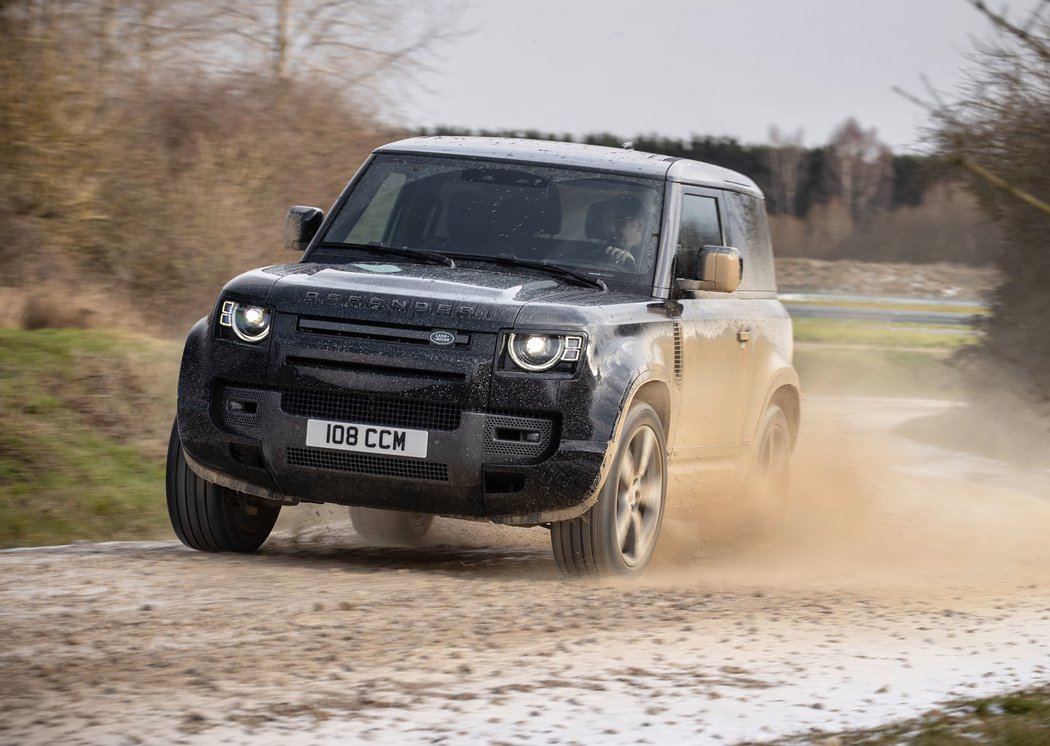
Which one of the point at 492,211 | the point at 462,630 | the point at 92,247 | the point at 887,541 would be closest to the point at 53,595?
the point at 462,630

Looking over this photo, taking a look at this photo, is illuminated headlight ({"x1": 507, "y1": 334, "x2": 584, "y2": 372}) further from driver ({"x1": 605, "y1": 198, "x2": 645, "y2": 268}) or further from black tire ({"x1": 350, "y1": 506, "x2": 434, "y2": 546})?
black tire ({"x1": 350, "y1": 506, "x2": 434, "y2": 546})

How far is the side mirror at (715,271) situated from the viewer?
8.09 m

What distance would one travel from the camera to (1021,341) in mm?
15602

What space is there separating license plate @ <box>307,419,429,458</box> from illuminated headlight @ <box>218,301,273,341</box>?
17.6 inches

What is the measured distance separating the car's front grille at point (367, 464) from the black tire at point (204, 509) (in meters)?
0.67

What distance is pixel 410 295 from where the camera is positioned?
703cm

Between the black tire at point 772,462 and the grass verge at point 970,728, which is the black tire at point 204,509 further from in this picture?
the grass verge at point 970,728

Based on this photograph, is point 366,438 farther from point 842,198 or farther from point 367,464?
point 842,198

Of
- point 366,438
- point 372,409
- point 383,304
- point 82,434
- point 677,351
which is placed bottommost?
point 82,434

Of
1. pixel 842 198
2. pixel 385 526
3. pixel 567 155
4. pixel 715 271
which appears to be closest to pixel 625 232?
pixel 715 271

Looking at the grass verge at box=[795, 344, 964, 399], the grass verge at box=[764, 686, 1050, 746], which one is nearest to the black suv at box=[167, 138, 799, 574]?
the grass verge at box=[764, 686, 1050, 746]

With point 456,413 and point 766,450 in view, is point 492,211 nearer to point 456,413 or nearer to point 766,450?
point 456,413

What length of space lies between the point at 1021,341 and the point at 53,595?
11.2 metres

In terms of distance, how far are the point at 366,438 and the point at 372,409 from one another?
121 millimetres
